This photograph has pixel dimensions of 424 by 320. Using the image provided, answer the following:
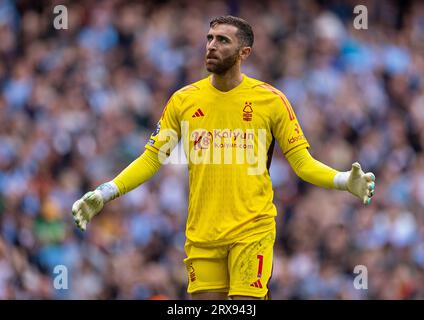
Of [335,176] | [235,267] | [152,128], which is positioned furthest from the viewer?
[152,128]

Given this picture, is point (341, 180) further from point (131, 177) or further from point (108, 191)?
point (108, 191)

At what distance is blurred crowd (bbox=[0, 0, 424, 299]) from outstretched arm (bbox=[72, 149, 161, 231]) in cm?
435

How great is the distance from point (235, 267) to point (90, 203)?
116 centimetres

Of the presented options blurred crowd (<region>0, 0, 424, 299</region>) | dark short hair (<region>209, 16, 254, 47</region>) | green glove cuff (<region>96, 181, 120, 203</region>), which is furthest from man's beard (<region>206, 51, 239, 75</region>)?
blurred crowd (<region>0, 0, 424, 299</region>)

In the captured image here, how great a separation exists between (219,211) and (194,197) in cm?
22

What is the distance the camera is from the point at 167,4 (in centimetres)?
1722

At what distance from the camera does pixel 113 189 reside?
8.67 meters

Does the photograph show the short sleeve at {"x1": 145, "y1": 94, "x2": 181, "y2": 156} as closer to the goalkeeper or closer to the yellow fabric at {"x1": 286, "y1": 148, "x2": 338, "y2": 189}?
the goalkeeper

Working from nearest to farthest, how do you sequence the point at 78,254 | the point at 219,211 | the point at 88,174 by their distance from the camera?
the point at 219,211 → the point at 78,254 → the point at 88,174

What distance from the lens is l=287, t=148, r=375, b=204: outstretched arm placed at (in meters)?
8.14

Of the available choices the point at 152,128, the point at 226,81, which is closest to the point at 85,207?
the point at 226,81

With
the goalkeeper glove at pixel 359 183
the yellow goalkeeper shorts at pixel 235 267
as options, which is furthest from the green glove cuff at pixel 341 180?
the yellow goalkeeper shorts at pixel 235 267
